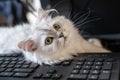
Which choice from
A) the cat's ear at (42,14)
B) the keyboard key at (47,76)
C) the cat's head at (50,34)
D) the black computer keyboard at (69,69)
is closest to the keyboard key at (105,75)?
the black computer keyboard at (69,69)

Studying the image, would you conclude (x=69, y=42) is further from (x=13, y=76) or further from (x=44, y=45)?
(x=13, y=76)

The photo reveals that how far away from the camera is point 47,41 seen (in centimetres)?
76

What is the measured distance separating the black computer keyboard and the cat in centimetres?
5

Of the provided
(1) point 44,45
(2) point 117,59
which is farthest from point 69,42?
(2) point 117,59

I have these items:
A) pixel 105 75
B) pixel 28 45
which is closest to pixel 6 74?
pixel 28 45

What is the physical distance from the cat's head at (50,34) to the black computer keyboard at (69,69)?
7 centimetres

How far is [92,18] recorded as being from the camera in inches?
36.2

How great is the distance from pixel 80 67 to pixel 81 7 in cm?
37

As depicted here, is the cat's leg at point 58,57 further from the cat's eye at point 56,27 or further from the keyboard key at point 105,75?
the keyboard key at point 105,75

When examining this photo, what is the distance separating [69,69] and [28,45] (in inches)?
5.9

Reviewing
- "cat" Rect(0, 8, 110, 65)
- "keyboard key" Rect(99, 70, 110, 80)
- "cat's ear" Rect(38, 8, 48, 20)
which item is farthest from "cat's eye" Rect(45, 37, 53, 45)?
"keyboard key" Rect(99, 70, 110, 80)

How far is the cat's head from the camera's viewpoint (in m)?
0.76

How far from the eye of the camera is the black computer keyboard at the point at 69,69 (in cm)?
56

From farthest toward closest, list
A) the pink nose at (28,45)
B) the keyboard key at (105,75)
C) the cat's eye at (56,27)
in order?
the cat's eye at (56,27) → the pink nose at (28,45) → the keyboard key at (105,75)
